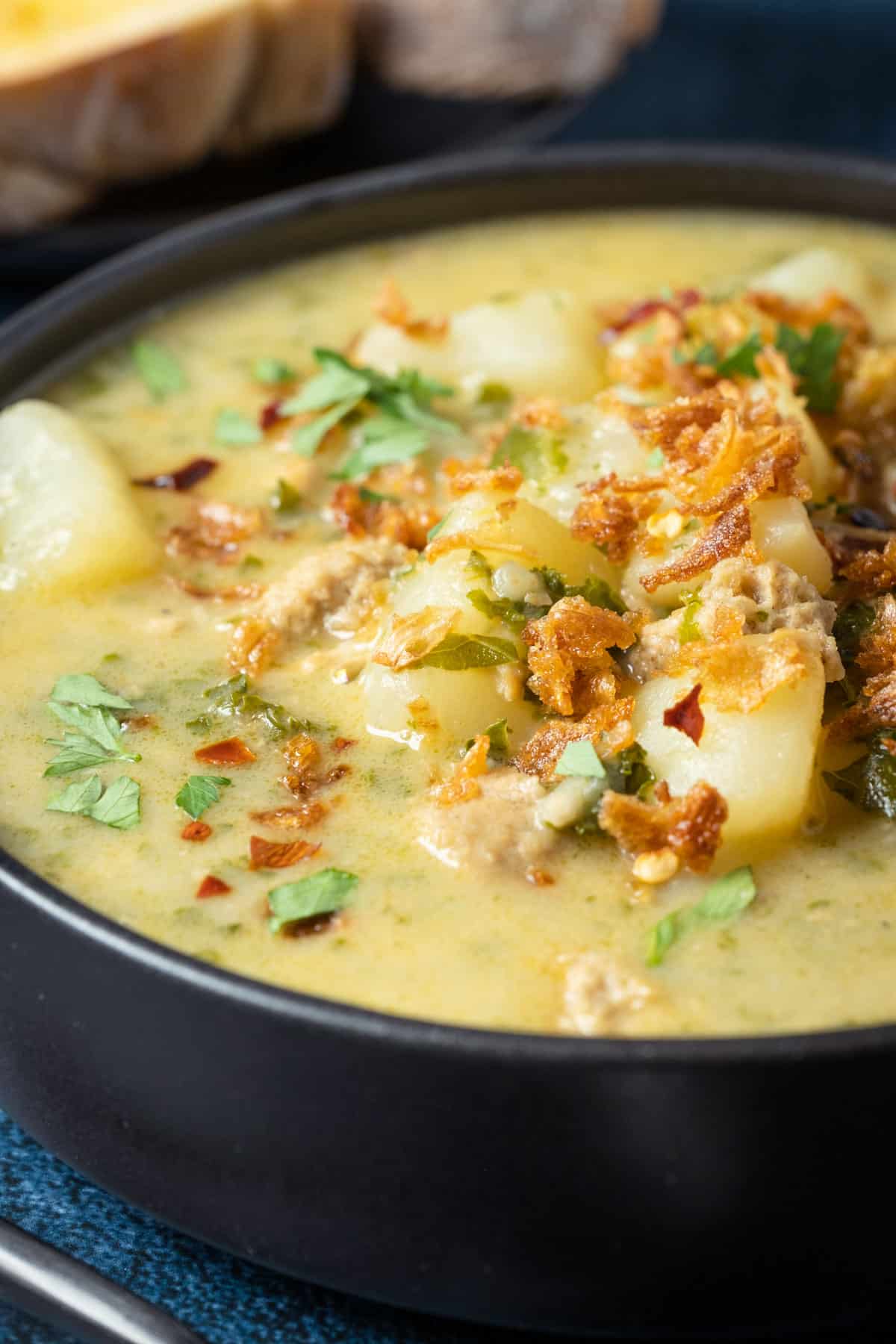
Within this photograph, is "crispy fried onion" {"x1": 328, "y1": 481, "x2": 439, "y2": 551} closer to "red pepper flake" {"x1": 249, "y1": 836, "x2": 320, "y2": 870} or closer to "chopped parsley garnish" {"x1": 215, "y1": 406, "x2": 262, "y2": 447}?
"chopped parsley garnish" {"x1": 215, "y1": 406, "x2": 262, "y2": 447}

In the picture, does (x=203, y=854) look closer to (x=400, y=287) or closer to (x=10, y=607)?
(x=10, y=607)

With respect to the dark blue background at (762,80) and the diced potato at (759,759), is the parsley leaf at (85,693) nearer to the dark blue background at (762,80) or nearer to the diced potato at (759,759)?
the diced potato at (759,759)

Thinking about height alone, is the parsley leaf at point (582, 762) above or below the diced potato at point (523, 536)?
below

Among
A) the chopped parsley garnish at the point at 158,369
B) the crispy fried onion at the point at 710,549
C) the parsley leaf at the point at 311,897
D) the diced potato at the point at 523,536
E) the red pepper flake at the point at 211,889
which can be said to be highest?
the crispy fried onion at the point at 710,549

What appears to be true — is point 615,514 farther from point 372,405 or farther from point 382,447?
point 372,405

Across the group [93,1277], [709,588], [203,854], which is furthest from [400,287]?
[93,1277]

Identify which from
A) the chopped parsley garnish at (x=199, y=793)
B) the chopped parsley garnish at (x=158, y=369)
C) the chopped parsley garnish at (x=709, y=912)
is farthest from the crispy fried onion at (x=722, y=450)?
the chopped parsley garnish at (x=158, y=369)
